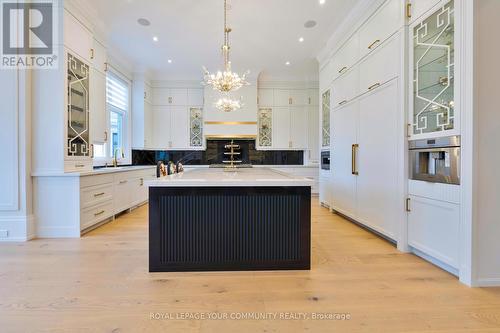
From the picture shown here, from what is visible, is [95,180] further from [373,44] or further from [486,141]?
[486,141]

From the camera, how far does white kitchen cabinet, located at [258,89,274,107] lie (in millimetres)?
7094

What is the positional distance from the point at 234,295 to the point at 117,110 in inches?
200

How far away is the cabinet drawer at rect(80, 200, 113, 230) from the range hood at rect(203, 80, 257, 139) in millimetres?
3194

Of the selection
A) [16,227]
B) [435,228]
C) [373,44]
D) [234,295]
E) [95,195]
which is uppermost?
[373,44]

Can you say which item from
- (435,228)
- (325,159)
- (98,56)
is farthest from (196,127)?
(435,228)

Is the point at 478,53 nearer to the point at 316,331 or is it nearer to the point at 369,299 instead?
the point at 369,299

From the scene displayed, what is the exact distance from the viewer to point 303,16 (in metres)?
4.08

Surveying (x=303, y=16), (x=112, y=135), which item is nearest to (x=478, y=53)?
(x=303, y=16)

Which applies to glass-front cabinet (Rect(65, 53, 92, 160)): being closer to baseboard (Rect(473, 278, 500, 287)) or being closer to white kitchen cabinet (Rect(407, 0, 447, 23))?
white kitchen cabinet (Rect(407, 0, 447, 23))

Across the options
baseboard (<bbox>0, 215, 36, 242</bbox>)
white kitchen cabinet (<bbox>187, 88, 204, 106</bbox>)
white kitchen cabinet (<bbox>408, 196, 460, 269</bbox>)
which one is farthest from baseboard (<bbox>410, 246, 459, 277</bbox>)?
white kitchen cabinet (<bbox>187, 88, 204, 106</bbox>)

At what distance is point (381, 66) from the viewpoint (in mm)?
3188

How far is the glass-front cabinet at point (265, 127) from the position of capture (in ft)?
23.2

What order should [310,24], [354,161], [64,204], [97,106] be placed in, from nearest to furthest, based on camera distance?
[64,204], [354,161], [97,106], [310,24]

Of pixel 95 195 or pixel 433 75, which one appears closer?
pixel 433 75
